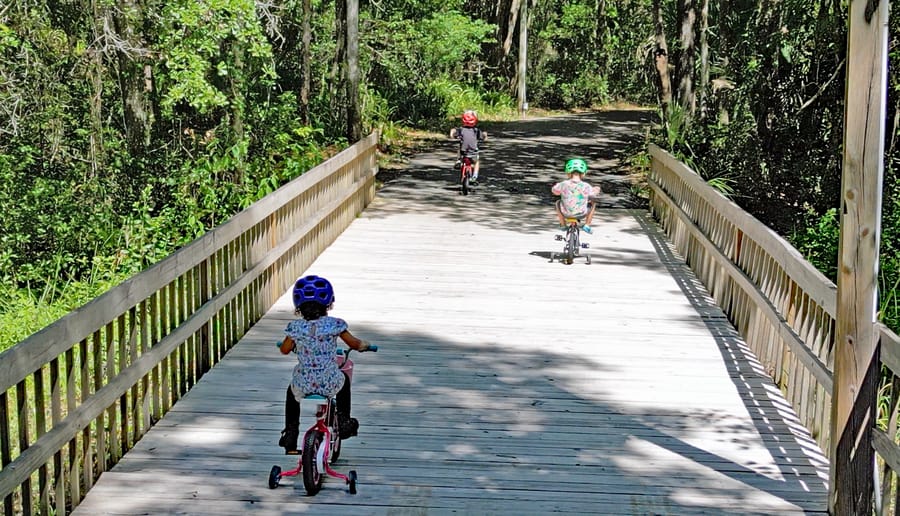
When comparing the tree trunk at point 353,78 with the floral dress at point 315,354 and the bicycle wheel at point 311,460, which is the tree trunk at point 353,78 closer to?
the floral dress at point 315,354

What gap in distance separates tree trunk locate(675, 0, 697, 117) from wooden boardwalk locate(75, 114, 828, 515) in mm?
9733

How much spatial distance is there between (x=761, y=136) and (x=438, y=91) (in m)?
18.4

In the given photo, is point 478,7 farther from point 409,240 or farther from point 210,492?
point 210,492

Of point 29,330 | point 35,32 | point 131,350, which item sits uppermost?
point 35,32

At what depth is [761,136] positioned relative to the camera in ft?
56.7

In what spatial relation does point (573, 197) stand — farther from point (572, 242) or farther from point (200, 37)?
point (200, 37)

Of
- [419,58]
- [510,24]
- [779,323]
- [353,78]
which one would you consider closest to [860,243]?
[779,323]

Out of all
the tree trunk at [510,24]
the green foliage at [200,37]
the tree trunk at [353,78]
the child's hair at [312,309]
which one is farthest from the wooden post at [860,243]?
the tree trunk at [510,24]

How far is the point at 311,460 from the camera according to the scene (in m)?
5.86

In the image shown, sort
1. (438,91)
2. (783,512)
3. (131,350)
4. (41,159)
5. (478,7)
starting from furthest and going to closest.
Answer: (478,7) → (438,91) → (41,159) → (131,350) → (783,512)

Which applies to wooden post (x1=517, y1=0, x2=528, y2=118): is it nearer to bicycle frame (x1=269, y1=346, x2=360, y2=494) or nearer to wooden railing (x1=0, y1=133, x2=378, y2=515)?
wooden railing (x1=0, y1=133, x2=378, y2=515)

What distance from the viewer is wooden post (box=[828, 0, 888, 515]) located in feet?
18.0

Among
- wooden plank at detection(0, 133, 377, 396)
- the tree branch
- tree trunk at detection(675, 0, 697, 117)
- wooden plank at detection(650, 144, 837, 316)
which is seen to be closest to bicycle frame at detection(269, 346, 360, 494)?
wooden plank at detection(0, 133, 377, 396)

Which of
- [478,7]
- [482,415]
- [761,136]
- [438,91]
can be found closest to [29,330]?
[482,415]
